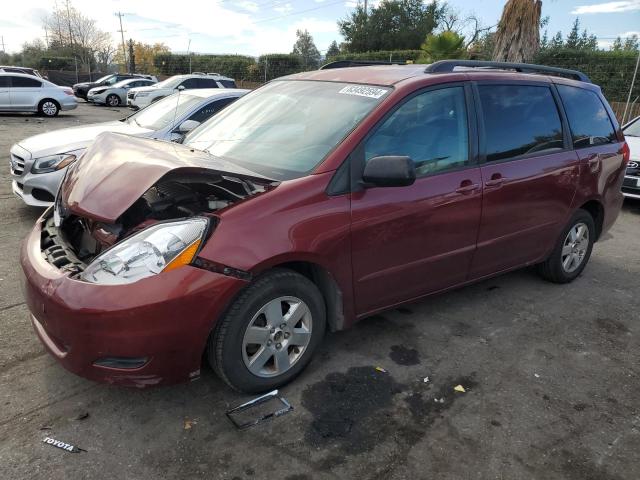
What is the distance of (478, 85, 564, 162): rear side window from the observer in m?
3.65

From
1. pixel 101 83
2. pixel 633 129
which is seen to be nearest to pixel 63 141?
pixel 633 129

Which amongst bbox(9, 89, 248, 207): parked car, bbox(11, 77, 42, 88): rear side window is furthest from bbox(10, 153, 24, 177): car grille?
bbox(11, 77, 42, 88): rear side window

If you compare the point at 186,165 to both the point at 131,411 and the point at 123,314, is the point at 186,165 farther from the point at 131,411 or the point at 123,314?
the point at 131,411

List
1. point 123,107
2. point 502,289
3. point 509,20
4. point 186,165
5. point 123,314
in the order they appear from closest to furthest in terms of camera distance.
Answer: point 123,314, point 186,165, point 502,289, point 509,20, point 123,107

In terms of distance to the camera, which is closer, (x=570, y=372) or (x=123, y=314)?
(x=123, y=314)

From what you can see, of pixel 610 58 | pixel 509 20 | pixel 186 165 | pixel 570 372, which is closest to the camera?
pixel 186 165

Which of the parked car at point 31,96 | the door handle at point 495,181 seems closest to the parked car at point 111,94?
the parked car at point 31,96

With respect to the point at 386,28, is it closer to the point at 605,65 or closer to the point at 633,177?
the point at 605,65

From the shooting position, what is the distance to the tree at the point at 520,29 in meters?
12.6

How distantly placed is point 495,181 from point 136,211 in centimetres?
243

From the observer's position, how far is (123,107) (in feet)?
80.3

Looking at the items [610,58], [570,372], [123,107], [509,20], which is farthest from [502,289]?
[123,107]

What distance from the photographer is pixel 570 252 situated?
469cm

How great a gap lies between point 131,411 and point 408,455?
147 cm
